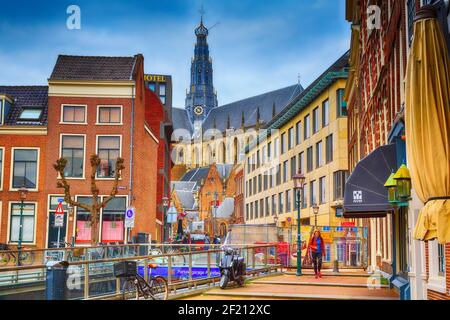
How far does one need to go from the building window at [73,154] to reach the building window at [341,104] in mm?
16966

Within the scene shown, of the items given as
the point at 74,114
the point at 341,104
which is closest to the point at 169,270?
the point at 74,114

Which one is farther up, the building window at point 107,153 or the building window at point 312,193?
the building window at point 107,153

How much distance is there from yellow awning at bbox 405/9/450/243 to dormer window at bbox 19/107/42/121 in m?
33.4

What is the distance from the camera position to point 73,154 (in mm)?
38188

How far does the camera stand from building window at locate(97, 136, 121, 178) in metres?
37.9

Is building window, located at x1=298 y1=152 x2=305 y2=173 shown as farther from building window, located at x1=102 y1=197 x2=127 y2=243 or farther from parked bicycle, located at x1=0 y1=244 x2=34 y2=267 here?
parked bicycle, located at x1=0 y1=244 x2=34 y2=267

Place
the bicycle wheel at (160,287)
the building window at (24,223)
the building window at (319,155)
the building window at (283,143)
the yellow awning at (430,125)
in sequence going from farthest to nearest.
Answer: the building window at (283,143), the building window at (319,155), the building window at (24,223), the bicycle wheel at (160,287), the yellow awning at (430,125)

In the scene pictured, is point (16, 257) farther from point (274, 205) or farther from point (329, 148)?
point (274, 205)

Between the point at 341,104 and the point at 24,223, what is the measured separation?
70.8 ft

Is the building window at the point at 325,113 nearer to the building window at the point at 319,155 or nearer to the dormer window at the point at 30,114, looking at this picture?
the building window at the point at 319,155

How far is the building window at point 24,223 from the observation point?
3584 centimetres

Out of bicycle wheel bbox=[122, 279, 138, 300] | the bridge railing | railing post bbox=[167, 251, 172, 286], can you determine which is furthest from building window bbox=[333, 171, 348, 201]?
bicycle wheel bbox=[122, 279, 138, 300]

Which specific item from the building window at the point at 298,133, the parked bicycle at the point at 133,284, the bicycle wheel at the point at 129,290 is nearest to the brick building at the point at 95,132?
the building window at the point at 298,133

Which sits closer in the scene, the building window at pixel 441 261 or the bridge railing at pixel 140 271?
the building window at pixel 441 261
